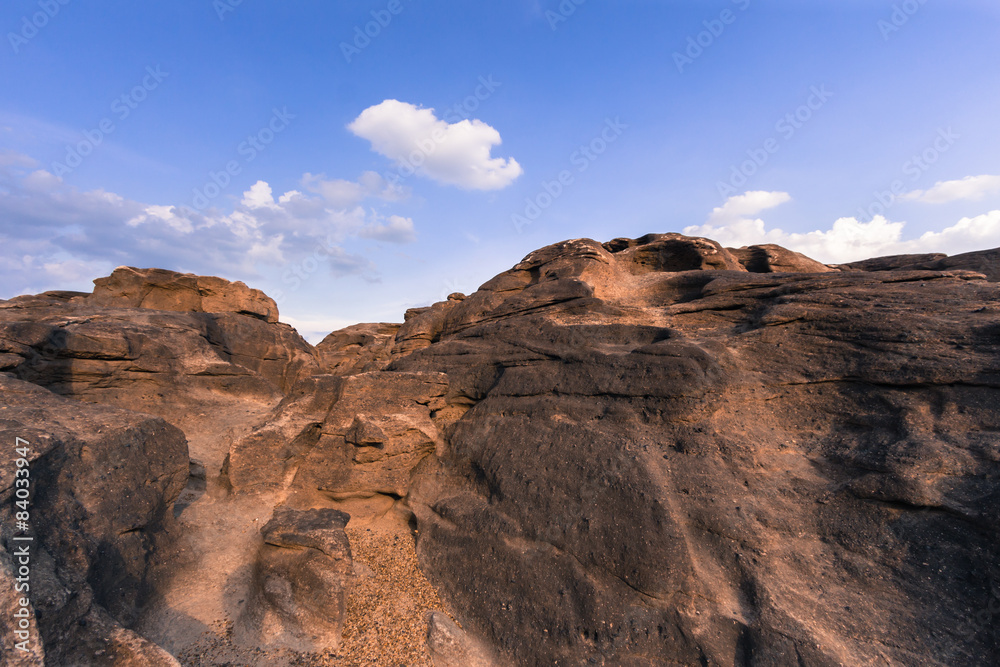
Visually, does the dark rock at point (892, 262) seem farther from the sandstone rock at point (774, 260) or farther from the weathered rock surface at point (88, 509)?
the weathered rock surface at point (88, 509)

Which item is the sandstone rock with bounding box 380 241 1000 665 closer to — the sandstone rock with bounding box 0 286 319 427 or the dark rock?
the dark rock

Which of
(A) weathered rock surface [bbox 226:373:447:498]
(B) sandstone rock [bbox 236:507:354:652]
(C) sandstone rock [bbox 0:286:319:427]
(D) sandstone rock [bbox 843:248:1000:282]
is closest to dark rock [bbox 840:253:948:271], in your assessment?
(D) sandstone rock [bbox 843:248:1000:282]

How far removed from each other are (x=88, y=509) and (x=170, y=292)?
2082 centimetres

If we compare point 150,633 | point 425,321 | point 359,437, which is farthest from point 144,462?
point 425,321

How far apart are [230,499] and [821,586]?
11137 mm

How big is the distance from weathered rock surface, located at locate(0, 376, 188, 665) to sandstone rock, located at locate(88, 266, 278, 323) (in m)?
17.2

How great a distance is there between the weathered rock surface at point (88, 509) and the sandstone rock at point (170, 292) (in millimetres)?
17151

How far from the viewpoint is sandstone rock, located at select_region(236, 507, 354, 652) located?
22.4 ft

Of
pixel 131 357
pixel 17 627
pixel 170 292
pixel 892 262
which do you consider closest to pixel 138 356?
pixel 131 357

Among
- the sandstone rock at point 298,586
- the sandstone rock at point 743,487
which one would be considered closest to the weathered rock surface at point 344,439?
the sandstone rock at point 743,487

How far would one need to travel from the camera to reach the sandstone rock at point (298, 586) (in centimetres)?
684

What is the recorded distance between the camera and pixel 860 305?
9320 mm

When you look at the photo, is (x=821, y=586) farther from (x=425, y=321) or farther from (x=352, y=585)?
(x=425, y=321)

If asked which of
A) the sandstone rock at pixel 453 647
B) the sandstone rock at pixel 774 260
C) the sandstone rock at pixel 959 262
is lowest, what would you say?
the sandstone rock at pixel 453 647
